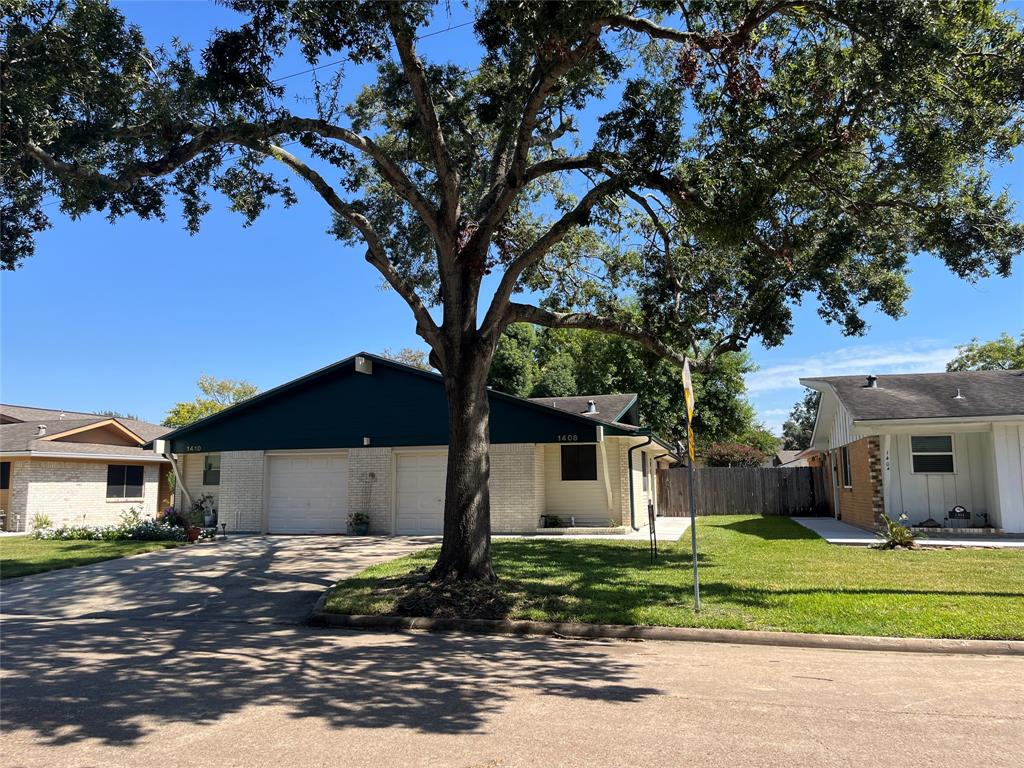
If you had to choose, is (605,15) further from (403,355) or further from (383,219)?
(403,355)

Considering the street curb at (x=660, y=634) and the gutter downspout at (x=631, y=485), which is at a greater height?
the gutter downspout at (x=631, y=485)

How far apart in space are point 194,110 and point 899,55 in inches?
355

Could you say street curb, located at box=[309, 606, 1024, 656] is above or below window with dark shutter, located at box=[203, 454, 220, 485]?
below

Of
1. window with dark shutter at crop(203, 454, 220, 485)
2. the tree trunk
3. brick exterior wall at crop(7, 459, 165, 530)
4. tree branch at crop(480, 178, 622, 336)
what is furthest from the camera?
brick exterior wall at crop(7, 459, 165, 530)

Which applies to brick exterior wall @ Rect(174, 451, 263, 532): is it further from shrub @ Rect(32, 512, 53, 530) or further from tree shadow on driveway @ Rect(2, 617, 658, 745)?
tree shadow on driveway @ Rect(2, 617, 658, 745)

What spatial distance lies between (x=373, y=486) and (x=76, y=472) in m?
13.0

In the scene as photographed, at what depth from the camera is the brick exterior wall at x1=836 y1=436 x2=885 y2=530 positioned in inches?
692

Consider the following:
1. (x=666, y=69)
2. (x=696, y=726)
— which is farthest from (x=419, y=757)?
(x=666, y=69)

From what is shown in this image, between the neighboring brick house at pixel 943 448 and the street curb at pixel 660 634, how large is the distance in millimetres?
10352

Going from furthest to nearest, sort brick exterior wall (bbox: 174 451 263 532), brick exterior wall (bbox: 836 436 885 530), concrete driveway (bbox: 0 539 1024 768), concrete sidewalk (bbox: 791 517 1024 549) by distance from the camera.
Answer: brick exterior wall (bbox: 174 451 263 532)
brick exterior wall (bbox: 836 436 885 530)
concrete sidewalk (bbox: 791 517 1024 549)
concrete driveway (bbox: 0 539 1024 768)

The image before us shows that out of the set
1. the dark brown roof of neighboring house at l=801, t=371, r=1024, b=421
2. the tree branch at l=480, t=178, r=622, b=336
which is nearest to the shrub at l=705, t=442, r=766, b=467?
the dark brown roof of neighboring house at l=801, t=371, r=1024, b=421

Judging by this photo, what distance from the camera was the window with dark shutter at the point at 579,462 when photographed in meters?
19.8

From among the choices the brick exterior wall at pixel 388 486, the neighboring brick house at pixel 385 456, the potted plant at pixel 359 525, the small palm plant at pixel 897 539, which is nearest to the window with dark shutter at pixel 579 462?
the neighboring brick house at pixel 385 456

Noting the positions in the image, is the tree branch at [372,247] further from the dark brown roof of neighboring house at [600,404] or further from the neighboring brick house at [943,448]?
the neighboring brick house at [943,448]
